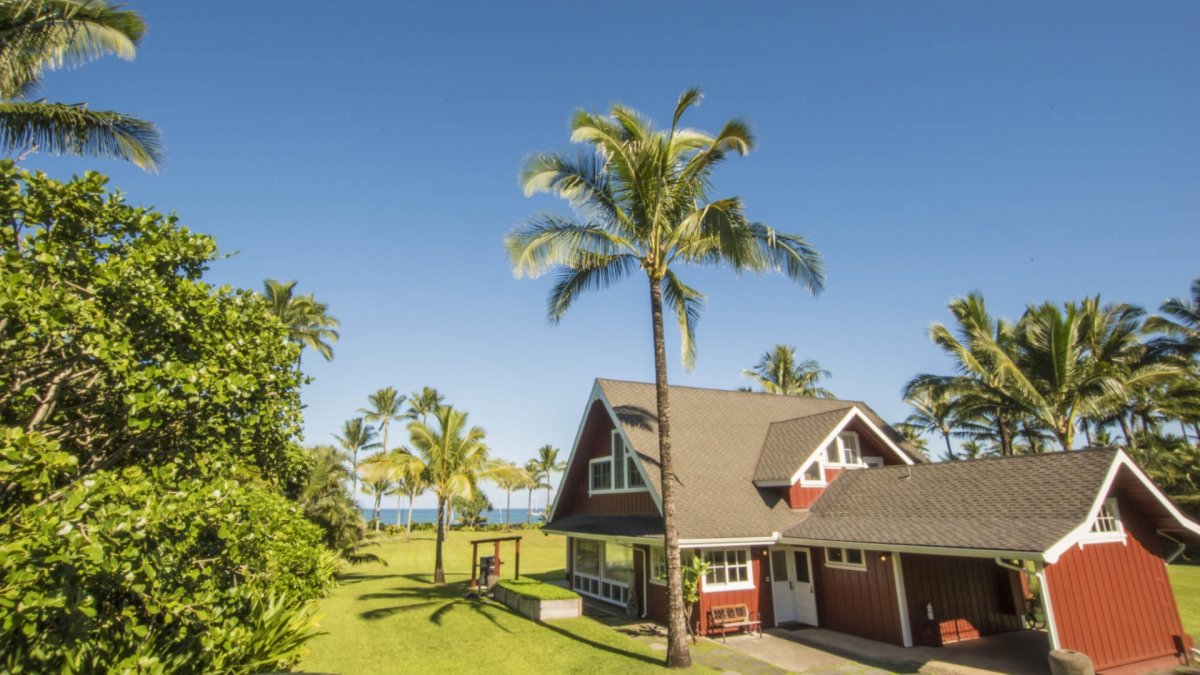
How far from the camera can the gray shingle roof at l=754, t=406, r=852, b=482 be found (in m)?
18.5

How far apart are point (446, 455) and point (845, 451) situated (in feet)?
59.1

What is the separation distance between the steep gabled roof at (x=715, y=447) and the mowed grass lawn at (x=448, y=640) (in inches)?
148

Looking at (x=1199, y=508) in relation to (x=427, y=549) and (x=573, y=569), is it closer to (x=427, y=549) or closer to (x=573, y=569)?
(x=573, y=569)

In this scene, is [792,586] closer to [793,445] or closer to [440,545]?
[793,445]

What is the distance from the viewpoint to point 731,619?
50.3ft

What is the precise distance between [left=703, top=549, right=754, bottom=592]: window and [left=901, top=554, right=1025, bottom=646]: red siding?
4.41m

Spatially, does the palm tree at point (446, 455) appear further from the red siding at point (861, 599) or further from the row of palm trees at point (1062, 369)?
the row of palm trees at point (1062, 369)

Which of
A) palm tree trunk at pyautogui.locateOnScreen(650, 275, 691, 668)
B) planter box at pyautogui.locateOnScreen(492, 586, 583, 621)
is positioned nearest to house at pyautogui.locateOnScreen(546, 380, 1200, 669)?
planter box at pyautogui.locateOnScreen(492, 586, 583, 621)

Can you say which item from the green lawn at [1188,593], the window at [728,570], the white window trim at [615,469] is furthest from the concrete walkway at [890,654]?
the white window trim at [615,469]

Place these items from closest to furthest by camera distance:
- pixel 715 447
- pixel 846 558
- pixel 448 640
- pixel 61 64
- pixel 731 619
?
pixel 61 64
pixel 448 640
pixel 731 619
pixel 846 558
pixel 715 447

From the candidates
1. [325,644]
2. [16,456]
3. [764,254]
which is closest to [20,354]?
[16,456]

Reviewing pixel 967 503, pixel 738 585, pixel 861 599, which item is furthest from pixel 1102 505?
pixel 738 585

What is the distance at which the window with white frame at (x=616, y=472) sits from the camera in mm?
19422

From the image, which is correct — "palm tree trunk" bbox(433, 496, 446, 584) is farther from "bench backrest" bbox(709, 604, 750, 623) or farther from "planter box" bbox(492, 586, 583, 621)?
"bench backrest" bbox(709, 604, 750, 623)
